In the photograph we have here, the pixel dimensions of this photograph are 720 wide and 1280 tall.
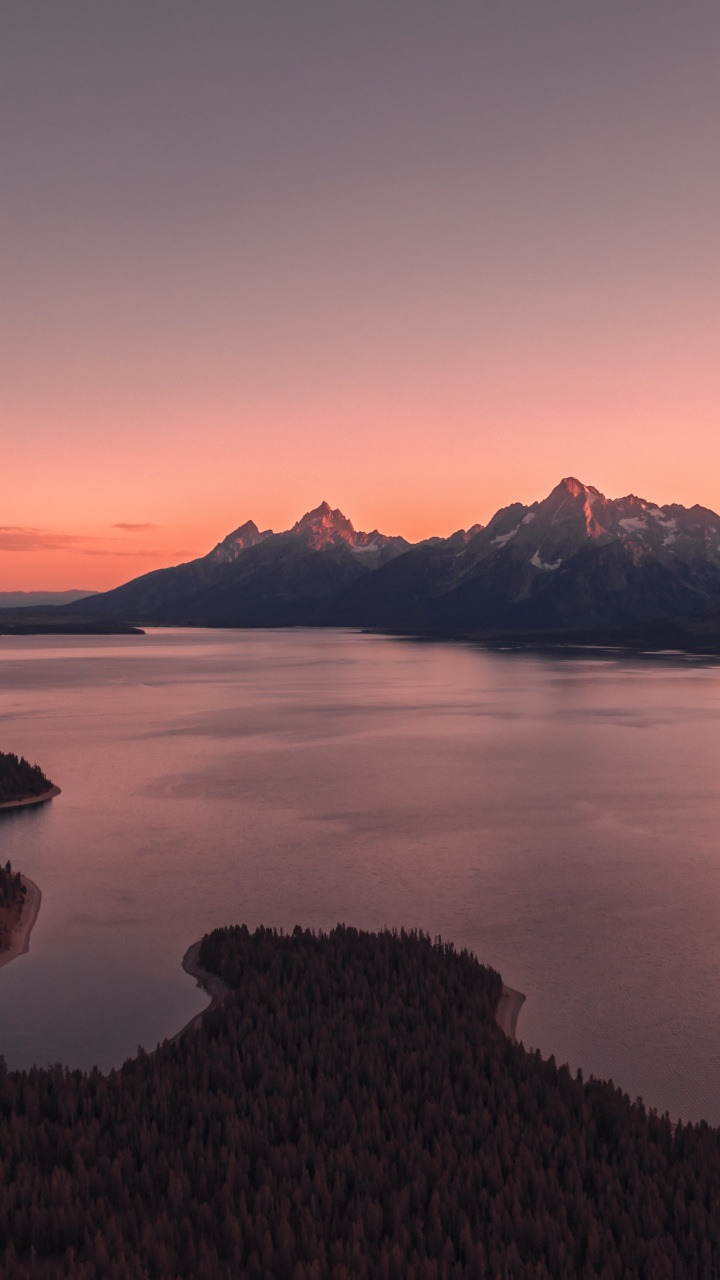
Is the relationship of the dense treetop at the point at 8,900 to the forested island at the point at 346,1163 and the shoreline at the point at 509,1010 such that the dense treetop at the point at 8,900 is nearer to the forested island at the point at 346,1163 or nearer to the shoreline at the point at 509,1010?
the forested island at the point at 346,1163

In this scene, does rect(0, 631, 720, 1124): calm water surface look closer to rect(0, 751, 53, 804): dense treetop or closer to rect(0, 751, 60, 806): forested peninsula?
rect(0, 751, 60, 806): forested peninsula

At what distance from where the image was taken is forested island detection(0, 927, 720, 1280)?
13.5m

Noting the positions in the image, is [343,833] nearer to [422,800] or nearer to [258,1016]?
[422,800]

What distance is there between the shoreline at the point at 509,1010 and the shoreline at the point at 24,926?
15.7 meters

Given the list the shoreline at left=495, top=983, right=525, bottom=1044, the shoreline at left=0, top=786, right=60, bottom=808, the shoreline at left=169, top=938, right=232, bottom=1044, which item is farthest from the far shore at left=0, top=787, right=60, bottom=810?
the shoreline at left=495, top=983, right=525, bottom=1044

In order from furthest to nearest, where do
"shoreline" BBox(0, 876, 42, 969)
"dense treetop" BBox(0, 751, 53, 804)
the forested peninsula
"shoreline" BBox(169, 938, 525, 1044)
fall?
1. "dense treetop" BBox(0, 751, 53, 804)
2. the forested peninsula
3. "shoreline" BBox(0, 876, 42, 969)
4. "shoreline" BBox(169, 938, 525, 1044)

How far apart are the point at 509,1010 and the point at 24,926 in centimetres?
1766

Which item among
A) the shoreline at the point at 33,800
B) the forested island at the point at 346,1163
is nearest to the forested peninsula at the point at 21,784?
the shoreline at the point at 33,800

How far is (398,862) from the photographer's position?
41.0m

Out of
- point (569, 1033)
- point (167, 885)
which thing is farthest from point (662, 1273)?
point (167, 885)

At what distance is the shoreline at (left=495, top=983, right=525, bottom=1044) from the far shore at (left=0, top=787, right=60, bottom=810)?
3654 centimetres

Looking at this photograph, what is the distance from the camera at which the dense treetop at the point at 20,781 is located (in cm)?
5419

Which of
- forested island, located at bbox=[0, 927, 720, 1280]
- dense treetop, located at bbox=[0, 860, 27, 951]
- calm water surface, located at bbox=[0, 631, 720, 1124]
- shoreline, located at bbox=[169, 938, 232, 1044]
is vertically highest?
forested island, located at bbox=[0, 927, 720, 1280]

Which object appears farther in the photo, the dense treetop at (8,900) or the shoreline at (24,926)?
the dense treetop at (8,900)
